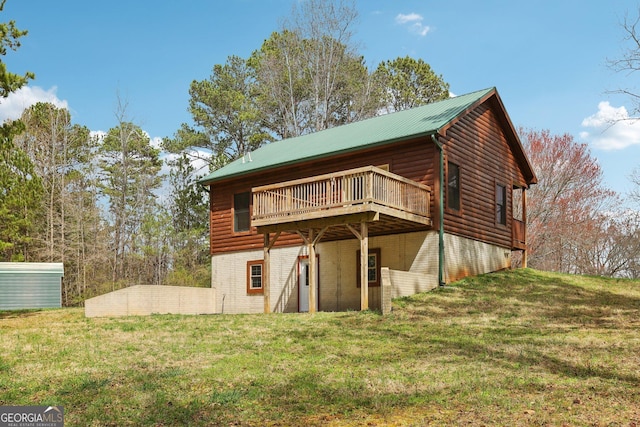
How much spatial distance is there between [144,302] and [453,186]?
36.5ft

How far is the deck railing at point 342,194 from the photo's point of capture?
17766 mm

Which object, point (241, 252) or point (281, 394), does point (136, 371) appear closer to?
point (281, 394)

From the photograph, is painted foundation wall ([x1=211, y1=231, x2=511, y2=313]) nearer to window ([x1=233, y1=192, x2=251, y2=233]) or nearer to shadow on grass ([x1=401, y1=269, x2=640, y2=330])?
shadow on grass ([x1=401, y1=269, x2=640, y2=330])

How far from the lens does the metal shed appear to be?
98.5 feet

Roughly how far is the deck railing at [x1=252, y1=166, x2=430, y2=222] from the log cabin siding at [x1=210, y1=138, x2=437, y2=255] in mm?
1002

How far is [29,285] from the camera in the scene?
100ft

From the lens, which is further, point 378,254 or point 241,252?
A: point 241,252

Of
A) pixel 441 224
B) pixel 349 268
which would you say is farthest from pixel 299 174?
pixel 441 224

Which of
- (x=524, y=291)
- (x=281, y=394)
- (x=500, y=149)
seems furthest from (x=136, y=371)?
(x=500, y=149)

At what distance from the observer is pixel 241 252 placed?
992 inches

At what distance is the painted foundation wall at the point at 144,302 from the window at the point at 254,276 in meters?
2.08

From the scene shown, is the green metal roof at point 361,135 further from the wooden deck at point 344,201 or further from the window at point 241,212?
the wooden deck at point 344,201

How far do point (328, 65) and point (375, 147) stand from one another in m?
20.4

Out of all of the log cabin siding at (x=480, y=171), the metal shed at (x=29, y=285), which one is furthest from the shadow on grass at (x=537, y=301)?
the metal shed at (x=29, y=285)
